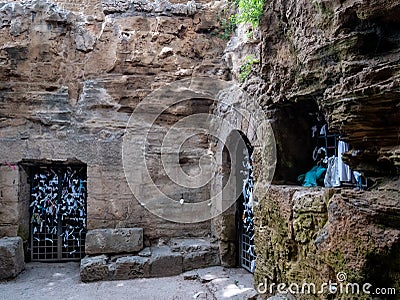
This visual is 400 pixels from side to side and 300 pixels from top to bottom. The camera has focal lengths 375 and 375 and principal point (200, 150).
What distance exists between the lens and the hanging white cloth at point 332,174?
12.5 feet

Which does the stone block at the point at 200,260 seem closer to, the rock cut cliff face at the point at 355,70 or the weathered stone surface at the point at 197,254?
the weathered stone surface at the point at 197,254

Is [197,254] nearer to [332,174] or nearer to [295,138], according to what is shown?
[295,138]

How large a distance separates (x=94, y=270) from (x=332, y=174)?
3913mm

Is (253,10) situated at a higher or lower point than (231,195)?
higher

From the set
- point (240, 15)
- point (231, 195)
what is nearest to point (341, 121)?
point (240, 15)

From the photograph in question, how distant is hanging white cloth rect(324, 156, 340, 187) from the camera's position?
3.80 meters

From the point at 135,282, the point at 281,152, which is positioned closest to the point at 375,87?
the point at 281,152

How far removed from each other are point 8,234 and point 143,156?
2.58 meters

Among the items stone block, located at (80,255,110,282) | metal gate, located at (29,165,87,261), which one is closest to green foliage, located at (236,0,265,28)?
metal gate, located at (29,165,87,261)

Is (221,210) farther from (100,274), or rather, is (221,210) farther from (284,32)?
(284,32)

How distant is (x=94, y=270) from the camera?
19.0 ft

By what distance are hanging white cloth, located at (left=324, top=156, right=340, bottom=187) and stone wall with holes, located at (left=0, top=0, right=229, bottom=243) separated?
3.21 meters

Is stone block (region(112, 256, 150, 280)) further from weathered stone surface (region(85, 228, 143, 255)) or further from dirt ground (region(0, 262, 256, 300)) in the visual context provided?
weathered stone surface (region(85, 228, 143, 255))

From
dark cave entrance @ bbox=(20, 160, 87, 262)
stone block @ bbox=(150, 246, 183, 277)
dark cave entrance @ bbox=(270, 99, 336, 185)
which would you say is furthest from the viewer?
dark cave entrance @ bbox=(20, 160, 87, 262)
